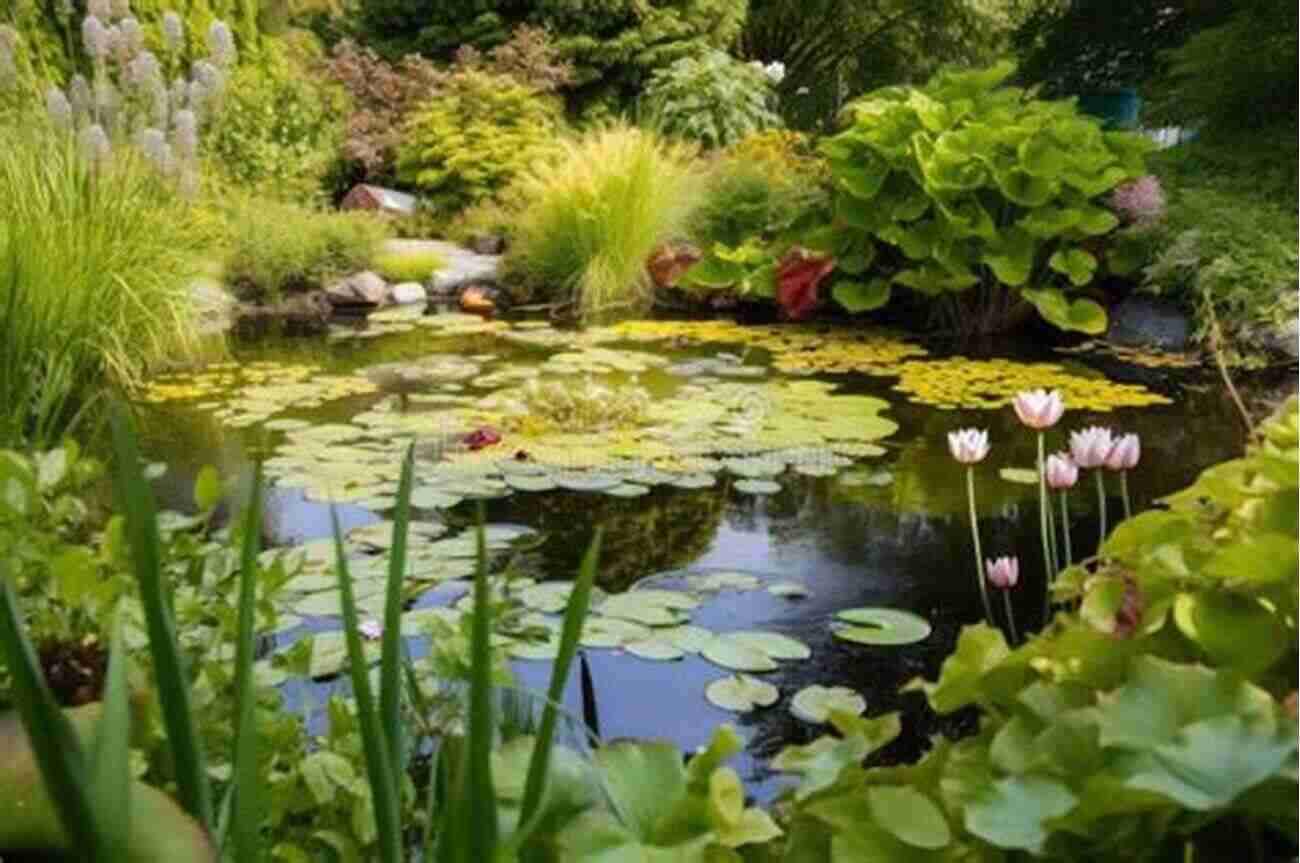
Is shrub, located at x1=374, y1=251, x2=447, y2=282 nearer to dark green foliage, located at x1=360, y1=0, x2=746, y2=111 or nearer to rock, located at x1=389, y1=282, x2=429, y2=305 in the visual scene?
rock, located at x1=389, y1=282, x2=429, y2=305

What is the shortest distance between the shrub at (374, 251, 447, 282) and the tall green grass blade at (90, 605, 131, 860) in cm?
758

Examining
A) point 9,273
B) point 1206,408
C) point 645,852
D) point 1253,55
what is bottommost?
point 1206,408

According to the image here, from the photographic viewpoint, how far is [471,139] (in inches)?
391

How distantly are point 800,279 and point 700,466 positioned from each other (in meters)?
3.14

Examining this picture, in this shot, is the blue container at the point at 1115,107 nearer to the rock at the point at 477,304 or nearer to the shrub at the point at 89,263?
the rock at the point at 477,304

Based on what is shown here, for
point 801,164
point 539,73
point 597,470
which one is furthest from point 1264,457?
point 539,73

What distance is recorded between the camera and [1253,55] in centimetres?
719

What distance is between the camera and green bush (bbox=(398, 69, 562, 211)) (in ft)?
32.0

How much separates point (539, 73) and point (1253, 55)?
569 centimetres

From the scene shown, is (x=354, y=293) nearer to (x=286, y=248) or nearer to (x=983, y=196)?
(x=286, y=248)

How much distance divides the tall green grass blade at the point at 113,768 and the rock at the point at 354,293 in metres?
7.16

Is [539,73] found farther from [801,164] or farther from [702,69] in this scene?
[801,164]

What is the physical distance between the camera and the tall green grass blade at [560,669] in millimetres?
836

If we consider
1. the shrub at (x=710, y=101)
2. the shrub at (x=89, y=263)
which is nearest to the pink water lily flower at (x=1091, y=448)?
the shrub at (x=89, y=263)
